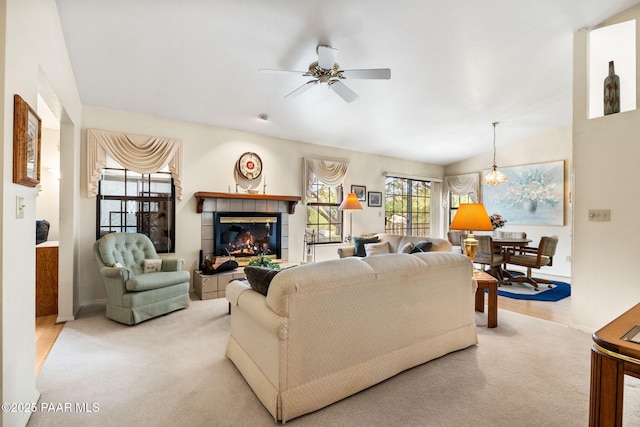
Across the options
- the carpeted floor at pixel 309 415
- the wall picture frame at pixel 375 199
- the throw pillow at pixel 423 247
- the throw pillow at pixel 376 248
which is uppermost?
the wall picture frame at pixel 375 199

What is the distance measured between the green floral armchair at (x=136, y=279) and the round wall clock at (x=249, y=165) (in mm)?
1776

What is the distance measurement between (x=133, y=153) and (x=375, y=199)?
461 cm

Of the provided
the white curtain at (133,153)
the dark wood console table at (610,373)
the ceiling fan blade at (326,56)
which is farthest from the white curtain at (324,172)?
the dark wood console table at (610,373)

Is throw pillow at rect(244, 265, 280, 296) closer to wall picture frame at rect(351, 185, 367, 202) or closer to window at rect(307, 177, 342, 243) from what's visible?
window at rect(307, 177, 342, 243)

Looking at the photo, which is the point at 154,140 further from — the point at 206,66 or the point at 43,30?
the point at 43,30

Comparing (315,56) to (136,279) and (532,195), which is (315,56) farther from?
(532,195)

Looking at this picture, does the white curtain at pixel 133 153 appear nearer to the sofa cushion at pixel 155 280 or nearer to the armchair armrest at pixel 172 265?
the armchair armrest at pixel 172 265

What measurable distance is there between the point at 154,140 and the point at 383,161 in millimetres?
4608

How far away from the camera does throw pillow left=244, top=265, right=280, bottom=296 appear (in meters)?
1.95

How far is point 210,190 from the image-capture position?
15.7 ft

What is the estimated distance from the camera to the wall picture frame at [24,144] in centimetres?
155

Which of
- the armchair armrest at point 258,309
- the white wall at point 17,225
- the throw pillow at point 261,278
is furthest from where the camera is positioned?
the throw pillow at point 261,278

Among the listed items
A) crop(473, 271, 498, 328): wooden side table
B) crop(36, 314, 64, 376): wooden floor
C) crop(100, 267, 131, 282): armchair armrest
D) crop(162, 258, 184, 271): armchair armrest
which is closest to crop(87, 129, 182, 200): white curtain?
crop(162, 258, 184, 271): armchair armrest

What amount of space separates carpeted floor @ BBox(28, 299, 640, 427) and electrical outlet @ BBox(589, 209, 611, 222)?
115 centimetres
